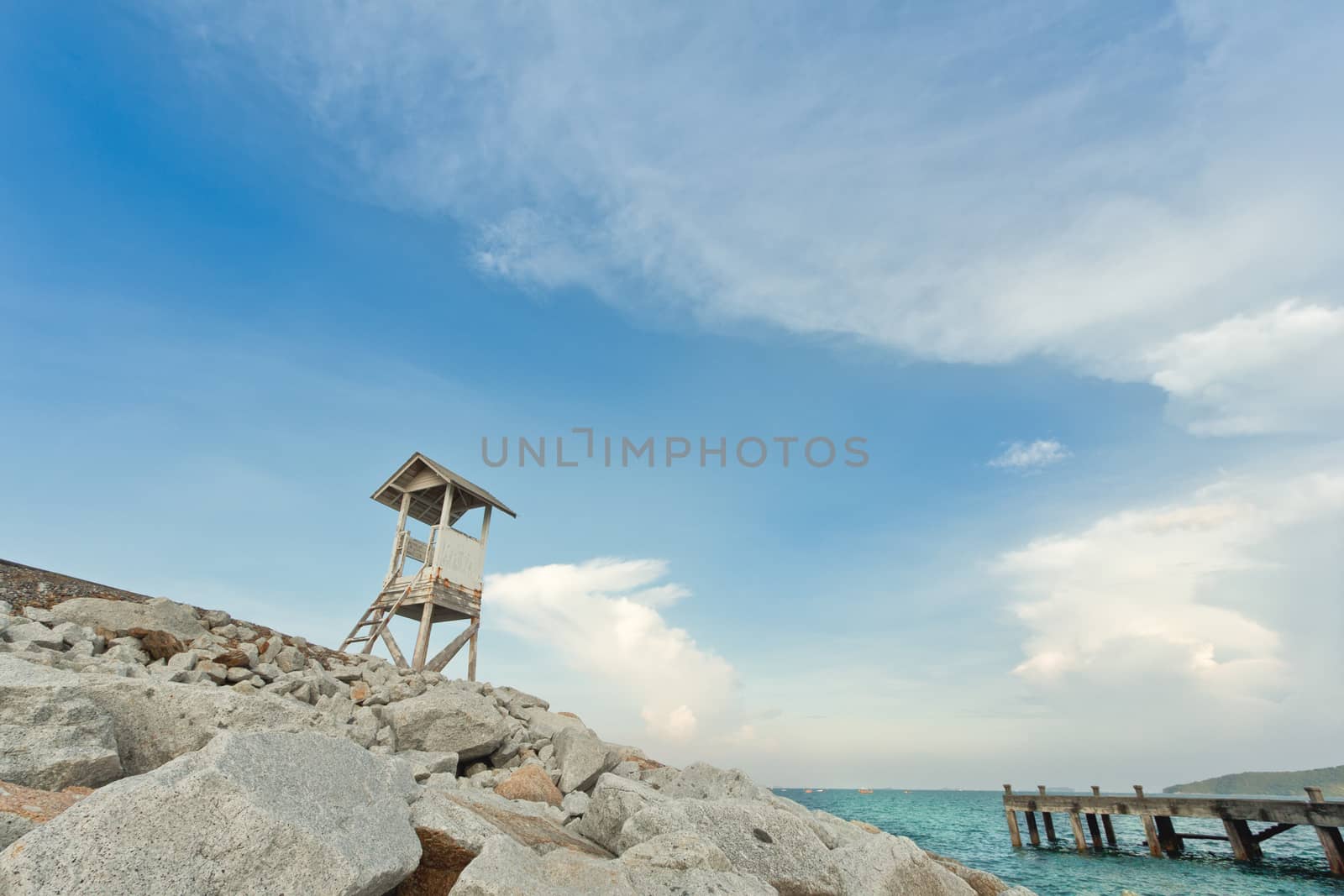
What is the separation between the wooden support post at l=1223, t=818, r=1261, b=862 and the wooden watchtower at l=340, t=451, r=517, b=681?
31.1 metres

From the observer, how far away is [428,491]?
22719mm

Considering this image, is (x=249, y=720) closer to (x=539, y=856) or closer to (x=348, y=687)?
(x=539, y=856)

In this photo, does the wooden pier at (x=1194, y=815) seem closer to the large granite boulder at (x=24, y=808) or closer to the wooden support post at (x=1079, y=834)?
the wooden support post at (x=1079, y=834)

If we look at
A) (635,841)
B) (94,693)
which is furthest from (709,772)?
(94,693)

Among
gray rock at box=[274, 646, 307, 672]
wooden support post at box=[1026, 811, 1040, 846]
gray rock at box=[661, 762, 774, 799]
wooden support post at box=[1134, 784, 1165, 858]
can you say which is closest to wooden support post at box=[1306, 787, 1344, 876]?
wooden support post at box=[1134, 784, 1165, 858]

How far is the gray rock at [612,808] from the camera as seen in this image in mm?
6703

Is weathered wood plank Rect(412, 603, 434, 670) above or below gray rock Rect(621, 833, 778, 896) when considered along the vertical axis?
above

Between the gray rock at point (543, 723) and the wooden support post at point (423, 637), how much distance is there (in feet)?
15.9

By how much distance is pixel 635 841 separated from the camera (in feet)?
20.0

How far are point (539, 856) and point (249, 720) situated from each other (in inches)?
147

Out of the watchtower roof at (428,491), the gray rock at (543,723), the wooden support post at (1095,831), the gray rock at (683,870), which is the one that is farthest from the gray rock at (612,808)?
the wooden support post at (1095,831)

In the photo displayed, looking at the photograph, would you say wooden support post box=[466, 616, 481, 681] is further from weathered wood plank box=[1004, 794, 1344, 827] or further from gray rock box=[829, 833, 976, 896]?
weathered wood plank box=[1004, 794, 1344, 827]

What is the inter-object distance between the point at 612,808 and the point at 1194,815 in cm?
3290

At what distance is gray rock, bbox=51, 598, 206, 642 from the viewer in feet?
38.5
